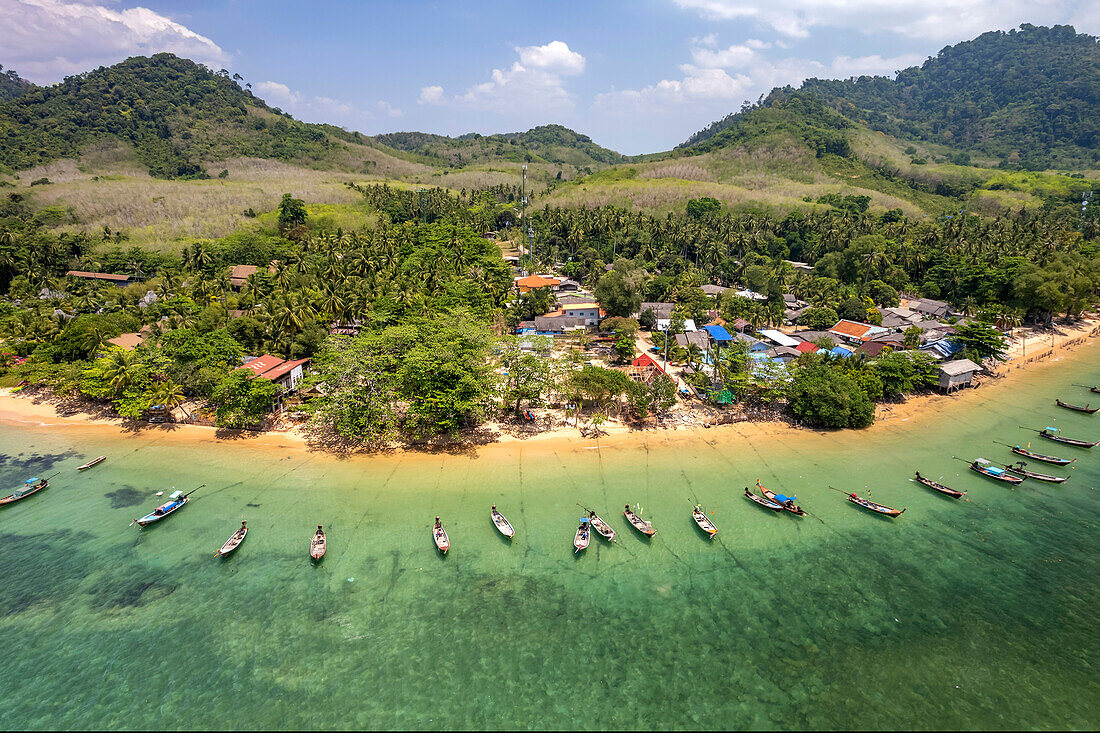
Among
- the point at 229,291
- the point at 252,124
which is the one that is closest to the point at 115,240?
the point at 229,291

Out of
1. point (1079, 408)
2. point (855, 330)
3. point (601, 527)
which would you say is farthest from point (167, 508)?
point (1079, 408)

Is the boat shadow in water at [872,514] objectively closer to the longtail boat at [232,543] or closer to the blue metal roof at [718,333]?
the blue metal roof at [718,333]

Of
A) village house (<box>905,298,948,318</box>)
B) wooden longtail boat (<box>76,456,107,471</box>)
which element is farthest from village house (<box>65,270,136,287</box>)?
village house (<box>905,298,948,318</box>)

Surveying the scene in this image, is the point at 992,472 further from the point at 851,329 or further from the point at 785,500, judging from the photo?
the point at 851,329

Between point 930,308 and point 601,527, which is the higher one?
point 930,308

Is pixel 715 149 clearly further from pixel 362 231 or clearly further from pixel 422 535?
pixel 422 535

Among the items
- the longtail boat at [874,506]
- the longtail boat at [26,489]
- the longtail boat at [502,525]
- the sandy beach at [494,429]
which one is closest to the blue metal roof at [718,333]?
the sandy beach at [494,429]
